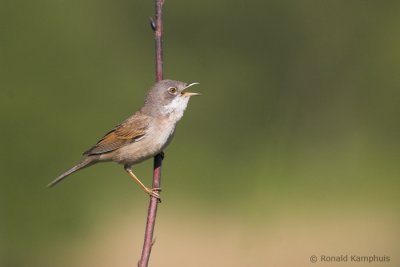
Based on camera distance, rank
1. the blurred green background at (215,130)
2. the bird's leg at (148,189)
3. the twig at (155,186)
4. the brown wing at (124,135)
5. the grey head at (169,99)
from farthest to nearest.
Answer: the blurred green background at (215,130) → the brown wing at (124,135) → the grey head at (169,99) → the bird's leg at (148,189) → the twig at (155,186)

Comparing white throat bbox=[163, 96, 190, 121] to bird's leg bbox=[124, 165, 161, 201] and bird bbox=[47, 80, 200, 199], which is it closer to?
bird bbox=[47, 80, 200, 199]

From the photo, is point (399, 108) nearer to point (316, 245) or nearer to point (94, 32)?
point (316, 245)

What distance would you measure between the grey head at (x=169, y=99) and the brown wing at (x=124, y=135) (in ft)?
0.45

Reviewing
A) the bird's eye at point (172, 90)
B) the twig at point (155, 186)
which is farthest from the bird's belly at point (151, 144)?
the twig at point (155, 186)

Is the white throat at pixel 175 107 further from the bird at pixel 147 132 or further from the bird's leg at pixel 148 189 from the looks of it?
the bird's leg at pixel 148 189

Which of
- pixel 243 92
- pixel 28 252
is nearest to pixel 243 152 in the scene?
pixel 243 92

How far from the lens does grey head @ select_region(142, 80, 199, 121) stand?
518 centimetres

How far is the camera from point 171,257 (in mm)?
9562

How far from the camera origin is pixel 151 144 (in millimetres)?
5238

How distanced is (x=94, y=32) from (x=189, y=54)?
1.73 meters

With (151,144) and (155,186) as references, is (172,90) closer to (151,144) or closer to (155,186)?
(151,144)

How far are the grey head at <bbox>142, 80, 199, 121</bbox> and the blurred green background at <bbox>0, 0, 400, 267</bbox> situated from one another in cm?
405

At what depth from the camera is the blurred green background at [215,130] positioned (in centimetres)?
987

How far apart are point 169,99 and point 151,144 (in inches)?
14.4
